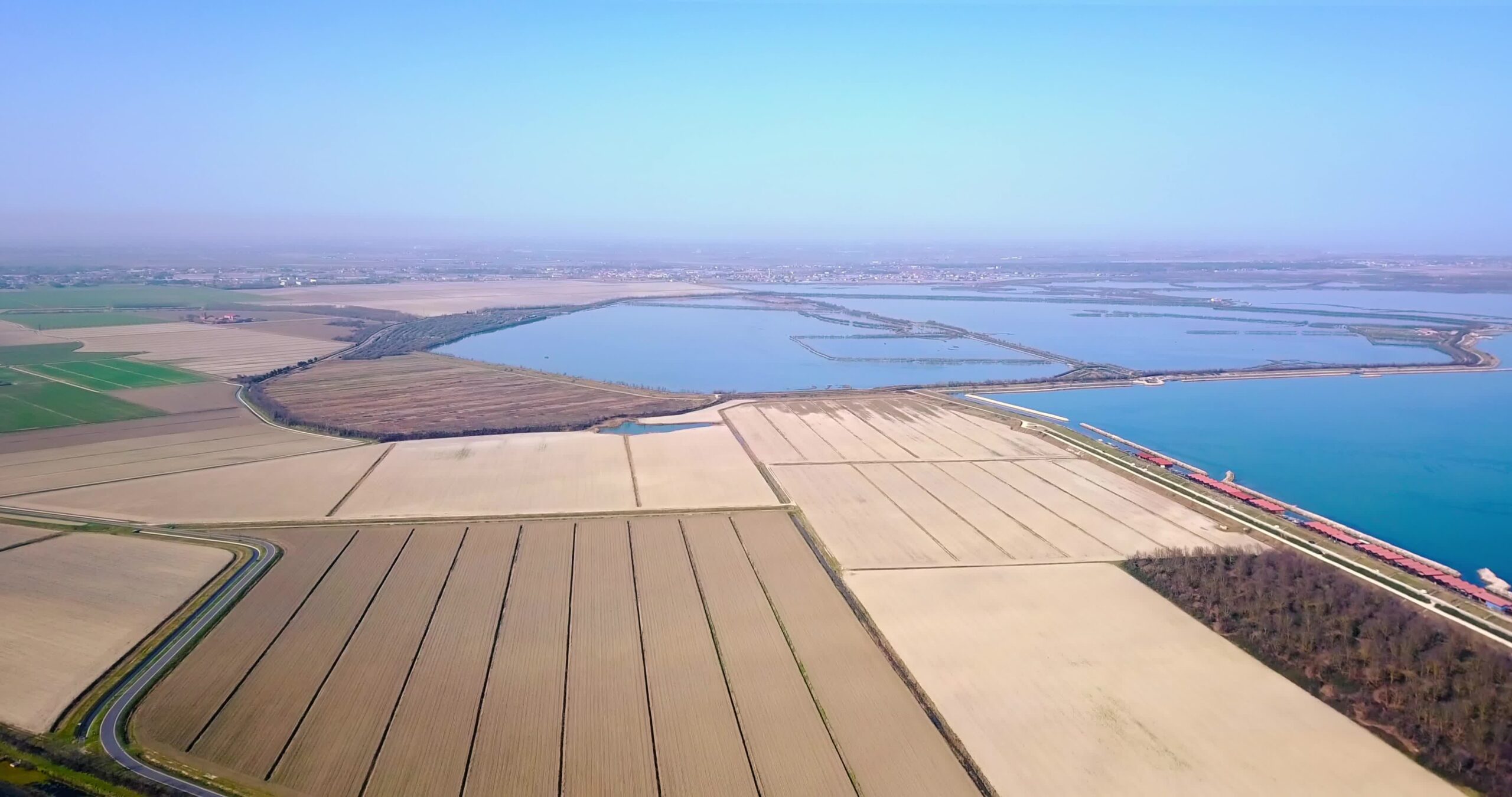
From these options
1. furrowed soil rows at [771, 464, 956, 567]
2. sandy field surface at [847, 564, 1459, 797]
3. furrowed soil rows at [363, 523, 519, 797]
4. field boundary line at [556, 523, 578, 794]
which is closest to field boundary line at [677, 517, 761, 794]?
field boundary line at [556, 523, 578, 794]

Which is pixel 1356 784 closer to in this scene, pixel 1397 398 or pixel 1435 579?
pixel 1435 579

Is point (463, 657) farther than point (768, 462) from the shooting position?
No

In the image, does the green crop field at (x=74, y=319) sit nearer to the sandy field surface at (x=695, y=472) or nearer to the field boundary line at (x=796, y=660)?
the sandy field surface at (x=695, y=472)

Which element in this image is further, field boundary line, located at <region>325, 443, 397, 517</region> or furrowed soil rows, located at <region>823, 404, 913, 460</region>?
furrowed soil rows, located at <region>823, 404, 913, 460</region>

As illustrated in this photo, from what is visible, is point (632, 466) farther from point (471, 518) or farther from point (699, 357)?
point (699, 357)

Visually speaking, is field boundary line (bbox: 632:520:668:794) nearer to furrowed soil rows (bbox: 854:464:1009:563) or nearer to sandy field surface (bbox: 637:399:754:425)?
furrowed soil rows (bbox: 854:464:1009:563)

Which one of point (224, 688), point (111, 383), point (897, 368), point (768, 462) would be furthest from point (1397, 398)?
point (111, 383)

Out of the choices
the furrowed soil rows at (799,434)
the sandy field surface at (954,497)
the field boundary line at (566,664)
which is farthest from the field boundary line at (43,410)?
the furrowed soil rows at (799,434)
